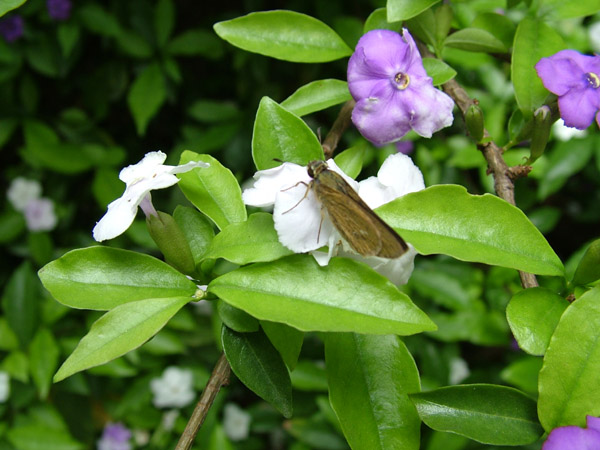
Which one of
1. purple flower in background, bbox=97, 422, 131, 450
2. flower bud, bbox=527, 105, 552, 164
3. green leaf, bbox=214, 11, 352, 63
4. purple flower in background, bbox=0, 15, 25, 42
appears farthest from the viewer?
purple flower in background, bbox=97, 422, 131, 450

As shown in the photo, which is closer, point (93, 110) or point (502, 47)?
point (502, 47)

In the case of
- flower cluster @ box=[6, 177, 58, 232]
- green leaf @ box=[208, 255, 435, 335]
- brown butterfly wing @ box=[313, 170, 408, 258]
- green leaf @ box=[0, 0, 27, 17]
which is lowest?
flower cluster @ box=[6, 177, 58, 232]

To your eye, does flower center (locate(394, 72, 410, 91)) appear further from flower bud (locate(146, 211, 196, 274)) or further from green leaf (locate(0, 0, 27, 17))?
green leaf (locate(0, 0, 27, 17))

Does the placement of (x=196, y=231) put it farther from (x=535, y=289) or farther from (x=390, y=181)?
(x=535, y=289)

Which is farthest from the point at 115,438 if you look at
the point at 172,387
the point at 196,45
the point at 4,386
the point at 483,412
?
the point at 483,412

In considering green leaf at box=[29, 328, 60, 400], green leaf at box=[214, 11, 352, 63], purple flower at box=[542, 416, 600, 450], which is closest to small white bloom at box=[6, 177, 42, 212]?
green leaf at box=[29, 328, 60, 400]

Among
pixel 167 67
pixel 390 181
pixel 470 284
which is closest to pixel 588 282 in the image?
pixel 390 181
